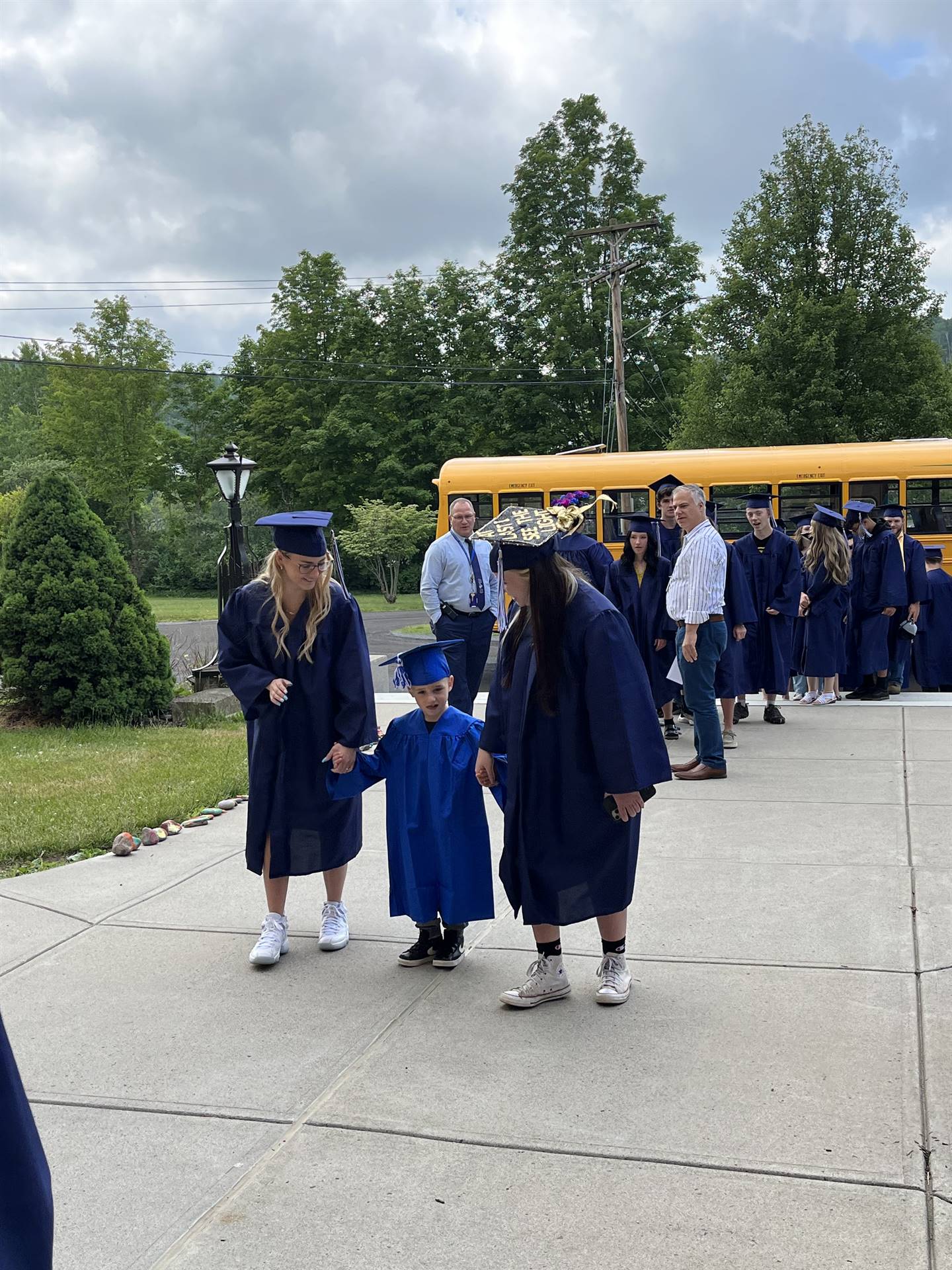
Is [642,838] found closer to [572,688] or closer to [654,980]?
[654,980]

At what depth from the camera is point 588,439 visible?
42.3 metres

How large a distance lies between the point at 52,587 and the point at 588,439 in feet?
108

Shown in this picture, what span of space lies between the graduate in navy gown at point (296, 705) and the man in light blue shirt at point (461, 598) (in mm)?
4081

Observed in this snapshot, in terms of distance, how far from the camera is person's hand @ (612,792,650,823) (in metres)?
3.96

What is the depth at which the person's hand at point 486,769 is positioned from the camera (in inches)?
169

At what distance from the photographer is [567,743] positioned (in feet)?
13.3

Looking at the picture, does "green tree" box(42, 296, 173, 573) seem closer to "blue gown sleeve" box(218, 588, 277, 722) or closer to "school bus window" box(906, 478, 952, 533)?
"school bus window" box(906, 478, 952, 533)

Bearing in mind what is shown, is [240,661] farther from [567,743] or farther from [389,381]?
[389,381]

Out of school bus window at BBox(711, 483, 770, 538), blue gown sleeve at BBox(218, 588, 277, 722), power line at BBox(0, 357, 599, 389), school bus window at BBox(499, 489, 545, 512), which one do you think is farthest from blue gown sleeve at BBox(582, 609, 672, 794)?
power line at BBox(0, 357, 599, 389)

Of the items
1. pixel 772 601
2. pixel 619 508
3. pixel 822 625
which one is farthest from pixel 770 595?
pixel 619 508

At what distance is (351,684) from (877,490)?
16.2 meters

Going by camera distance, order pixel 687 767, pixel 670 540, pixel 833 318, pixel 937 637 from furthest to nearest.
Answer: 1. pixel 833 318
2. pixel 937 637
3. pixel 670 540
4. pixel 687 767

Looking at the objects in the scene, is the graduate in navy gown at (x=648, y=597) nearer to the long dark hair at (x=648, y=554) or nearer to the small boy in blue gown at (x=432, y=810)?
the long dark hair at (x=648, y=554)

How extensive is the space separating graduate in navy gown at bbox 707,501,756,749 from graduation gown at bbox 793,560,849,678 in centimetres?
156
